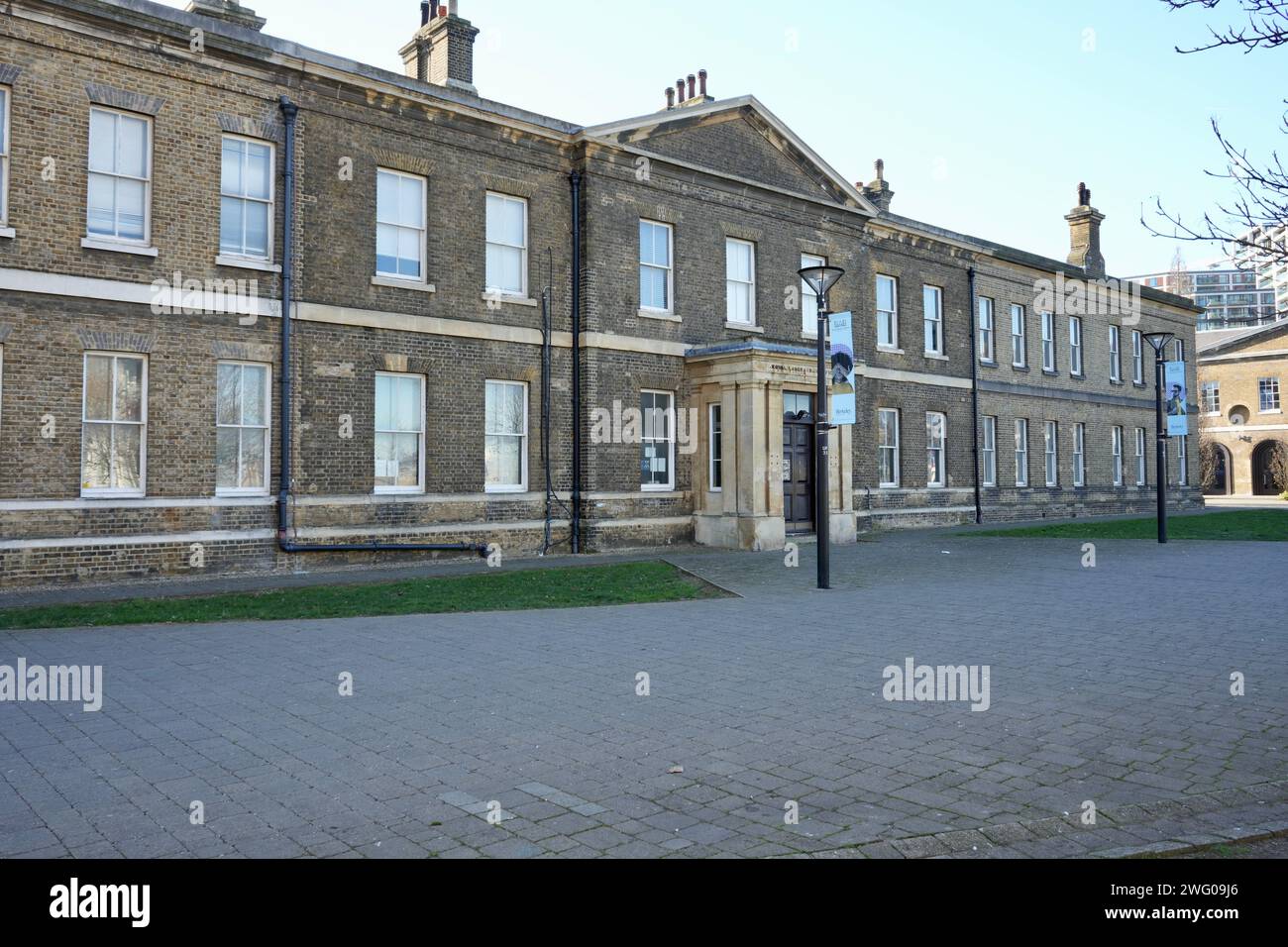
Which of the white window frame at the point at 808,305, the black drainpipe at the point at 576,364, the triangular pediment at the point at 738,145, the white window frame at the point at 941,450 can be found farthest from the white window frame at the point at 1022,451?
the black drainpipe at the point at 576,364

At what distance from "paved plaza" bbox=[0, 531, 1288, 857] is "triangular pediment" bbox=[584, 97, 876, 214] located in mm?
13492

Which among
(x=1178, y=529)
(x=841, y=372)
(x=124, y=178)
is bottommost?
(x=1178, y=529)

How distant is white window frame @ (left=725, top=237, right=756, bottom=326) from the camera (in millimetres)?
23922

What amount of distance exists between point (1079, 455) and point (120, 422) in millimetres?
31900

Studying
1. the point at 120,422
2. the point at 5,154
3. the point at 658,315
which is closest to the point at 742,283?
the point at 658,315

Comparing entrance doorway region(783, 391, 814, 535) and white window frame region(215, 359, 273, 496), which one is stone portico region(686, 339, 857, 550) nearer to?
entrance doorway region(783, 391, 814, 535)

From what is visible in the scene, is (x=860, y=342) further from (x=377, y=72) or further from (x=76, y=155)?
(x=76, y=155)

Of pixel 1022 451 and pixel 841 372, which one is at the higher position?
pixel 841 372

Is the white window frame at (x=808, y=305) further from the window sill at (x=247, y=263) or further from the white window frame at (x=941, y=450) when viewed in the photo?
the window sill at (x=247, y=263)

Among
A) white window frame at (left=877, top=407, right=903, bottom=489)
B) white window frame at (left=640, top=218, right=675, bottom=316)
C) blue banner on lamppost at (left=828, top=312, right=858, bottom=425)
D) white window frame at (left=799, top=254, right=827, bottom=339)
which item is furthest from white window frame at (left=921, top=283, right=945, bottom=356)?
blue banner on lamppost at (left=828, top=312, right=858, bottom=425)

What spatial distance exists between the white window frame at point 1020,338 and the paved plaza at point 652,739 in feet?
74.5

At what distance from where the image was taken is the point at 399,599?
14.0 meters

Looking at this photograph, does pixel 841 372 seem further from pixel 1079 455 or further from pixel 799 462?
pixel 1079 455

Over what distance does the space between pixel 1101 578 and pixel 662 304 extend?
1111 cm
